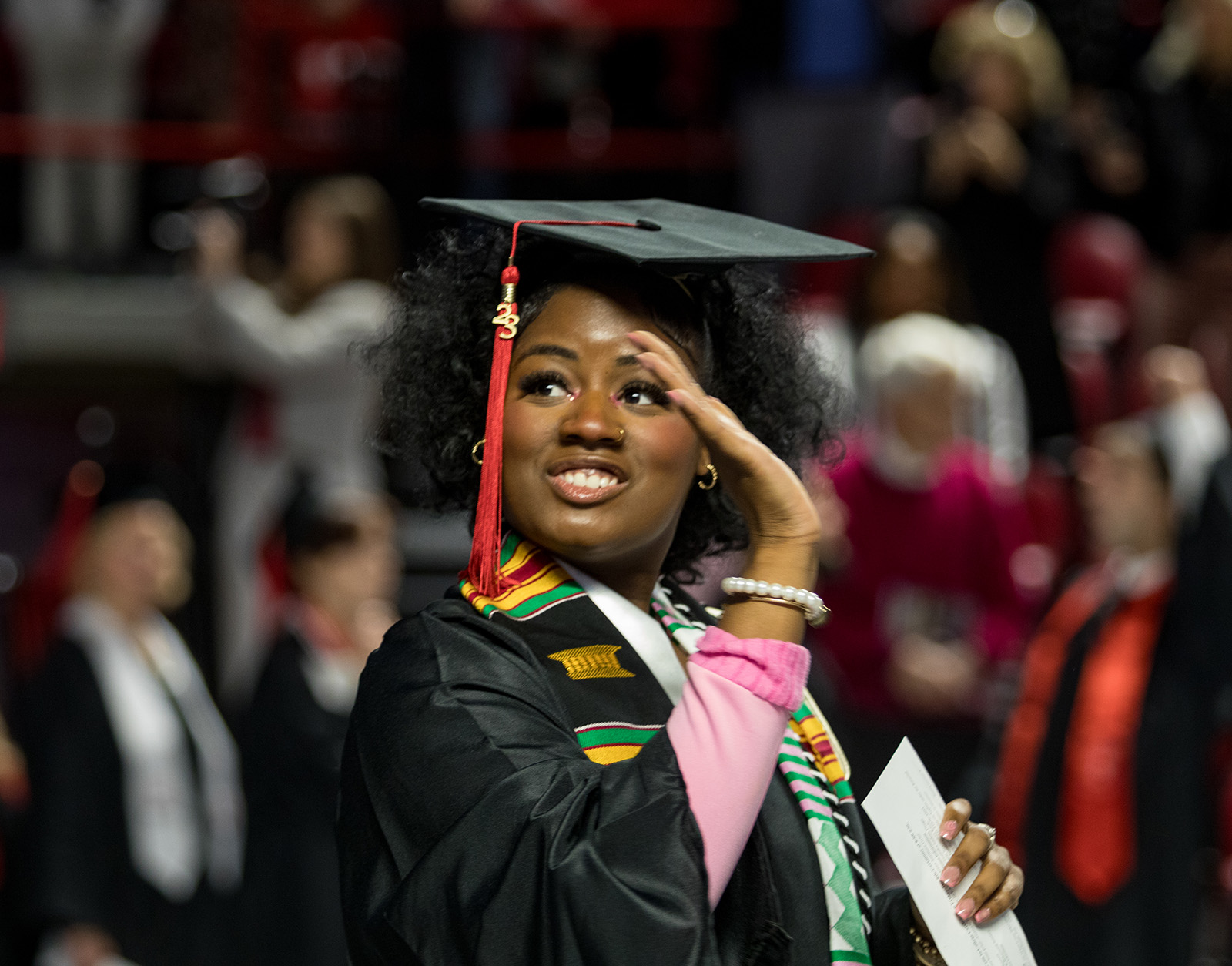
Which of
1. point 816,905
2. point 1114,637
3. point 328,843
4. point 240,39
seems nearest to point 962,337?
point 1114,637

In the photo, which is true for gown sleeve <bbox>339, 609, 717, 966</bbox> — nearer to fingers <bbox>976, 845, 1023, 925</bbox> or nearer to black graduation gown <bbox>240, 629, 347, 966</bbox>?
fingers <bbox>976, 845, 1023, 925</bbox>

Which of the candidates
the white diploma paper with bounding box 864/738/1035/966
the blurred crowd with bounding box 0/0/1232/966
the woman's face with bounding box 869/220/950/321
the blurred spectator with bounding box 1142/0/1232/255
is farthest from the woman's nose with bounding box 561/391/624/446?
the blurred spectator with bounding box 1142/0/1232/255

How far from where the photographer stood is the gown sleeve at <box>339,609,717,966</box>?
1.36m

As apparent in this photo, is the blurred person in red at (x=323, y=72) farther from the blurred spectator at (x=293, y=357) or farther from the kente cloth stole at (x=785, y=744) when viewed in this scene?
the kente cloth stole at (x=785, y=744)

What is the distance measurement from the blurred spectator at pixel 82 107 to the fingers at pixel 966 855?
592cm

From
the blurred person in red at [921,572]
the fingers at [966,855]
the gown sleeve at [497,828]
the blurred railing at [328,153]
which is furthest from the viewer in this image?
the blurred railing at [328,153]

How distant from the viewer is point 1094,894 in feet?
14.3

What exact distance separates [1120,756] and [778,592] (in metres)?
3.22

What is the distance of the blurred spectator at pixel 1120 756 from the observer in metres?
4.36

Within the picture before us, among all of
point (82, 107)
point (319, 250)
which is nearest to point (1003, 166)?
point (319, 250)

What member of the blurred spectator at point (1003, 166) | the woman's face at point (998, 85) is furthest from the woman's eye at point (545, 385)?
the woman's face at point (998, 85)

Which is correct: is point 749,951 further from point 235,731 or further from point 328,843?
point 235,731

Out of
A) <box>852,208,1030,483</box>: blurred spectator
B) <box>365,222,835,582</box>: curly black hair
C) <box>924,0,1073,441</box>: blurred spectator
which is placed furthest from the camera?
<box>924,0,1073,441</box>: blurred spectator

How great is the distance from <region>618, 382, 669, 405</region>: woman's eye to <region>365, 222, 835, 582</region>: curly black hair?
3.2 inches
